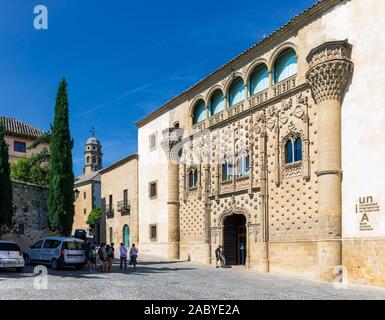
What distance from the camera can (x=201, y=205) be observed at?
1146 inches

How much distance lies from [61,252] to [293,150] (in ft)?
37.7

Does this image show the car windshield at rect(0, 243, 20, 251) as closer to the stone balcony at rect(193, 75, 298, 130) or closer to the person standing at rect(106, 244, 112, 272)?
the person standing at rect(106, 244, 112, 272)

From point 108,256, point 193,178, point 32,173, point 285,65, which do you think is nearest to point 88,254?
point 108,256

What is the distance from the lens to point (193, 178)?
99.7 ft

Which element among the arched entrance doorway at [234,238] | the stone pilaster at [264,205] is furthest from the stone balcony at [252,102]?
the arched entrance doorway at [234,238]

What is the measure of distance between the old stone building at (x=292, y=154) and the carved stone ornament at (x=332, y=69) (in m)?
0.04

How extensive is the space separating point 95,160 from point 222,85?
52638mm

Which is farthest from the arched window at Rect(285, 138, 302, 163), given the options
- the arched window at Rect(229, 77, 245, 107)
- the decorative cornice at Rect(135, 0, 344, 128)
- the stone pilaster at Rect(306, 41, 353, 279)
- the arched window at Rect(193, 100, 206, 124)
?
the arched window at Rect(193, 100, 206, 124)

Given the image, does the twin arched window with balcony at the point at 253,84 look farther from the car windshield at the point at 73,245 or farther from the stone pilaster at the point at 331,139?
the car windshield at the point at 73,245

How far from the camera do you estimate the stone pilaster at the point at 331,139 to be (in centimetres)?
1925

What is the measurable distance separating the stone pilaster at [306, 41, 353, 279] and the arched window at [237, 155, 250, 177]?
559cm

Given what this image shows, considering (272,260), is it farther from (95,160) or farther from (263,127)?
(95,160)

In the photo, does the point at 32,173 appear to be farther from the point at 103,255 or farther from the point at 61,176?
the point at 103,255

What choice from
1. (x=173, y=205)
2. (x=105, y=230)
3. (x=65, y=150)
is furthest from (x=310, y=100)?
(x=105, y=230)
